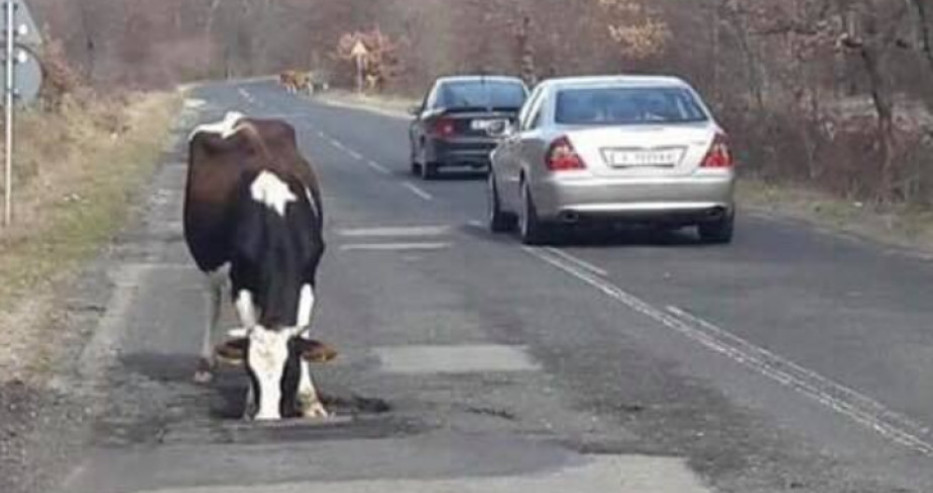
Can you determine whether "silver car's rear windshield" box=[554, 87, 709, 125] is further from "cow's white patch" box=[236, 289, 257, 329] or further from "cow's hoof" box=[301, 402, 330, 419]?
"cow's hoof" box=[301, 402, 330, 419]

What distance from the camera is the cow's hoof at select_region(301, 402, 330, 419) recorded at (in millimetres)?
12758

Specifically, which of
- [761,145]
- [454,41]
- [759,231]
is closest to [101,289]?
[759,231]

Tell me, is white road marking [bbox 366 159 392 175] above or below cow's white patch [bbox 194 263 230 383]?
below

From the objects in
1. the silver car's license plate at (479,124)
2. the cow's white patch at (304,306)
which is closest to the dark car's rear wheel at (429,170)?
the silver car's license plate at (479,124)

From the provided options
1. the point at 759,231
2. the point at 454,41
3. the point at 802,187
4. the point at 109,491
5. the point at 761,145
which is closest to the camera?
the point at 109,491

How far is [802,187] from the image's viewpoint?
32.0 metres

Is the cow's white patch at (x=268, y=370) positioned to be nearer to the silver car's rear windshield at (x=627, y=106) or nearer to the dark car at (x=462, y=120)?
the silver car's rear windshield at (x=627, y=106)

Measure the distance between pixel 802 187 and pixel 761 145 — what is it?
2812 mm

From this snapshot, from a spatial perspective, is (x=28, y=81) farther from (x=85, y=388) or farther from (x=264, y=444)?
(x=264, y=444)

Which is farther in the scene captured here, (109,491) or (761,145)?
(761,145)

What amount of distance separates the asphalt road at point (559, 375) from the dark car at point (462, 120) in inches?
559

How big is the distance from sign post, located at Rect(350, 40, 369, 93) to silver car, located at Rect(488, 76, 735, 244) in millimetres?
91249

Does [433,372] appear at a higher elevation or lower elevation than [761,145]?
higher

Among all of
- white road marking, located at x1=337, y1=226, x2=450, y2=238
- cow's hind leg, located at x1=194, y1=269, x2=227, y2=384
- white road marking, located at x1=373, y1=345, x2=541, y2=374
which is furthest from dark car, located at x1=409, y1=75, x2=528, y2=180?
cow's hind leg, located at x1=194, y1=269, x2=227, y2=384
